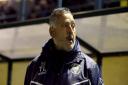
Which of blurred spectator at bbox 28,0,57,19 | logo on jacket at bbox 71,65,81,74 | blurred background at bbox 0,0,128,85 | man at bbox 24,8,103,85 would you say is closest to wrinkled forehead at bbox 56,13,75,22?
man at bbox 24,8,103,85

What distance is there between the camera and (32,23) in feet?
22.5

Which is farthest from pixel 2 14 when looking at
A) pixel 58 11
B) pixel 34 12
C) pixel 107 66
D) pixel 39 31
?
pixel 58 11

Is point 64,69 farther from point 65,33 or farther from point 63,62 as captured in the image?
point 65,33

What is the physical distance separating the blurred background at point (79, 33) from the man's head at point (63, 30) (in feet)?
12.0

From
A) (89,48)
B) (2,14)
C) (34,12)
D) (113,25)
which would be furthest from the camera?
(2,14)

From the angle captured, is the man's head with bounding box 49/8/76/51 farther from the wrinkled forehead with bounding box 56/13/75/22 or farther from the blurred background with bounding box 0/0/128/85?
the blurred background with bounding box 0/0/128/85

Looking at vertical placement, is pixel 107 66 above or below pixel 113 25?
below

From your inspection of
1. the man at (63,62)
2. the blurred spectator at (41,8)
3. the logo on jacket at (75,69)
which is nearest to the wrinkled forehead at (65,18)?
the man at (63,62)

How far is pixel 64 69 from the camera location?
90.6 inches

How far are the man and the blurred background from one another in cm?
367

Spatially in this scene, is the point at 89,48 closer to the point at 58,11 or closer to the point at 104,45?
the point at 104,45

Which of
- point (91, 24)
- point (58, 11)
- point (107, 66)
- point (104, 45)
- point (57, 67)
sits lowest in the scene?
point (107, 66)

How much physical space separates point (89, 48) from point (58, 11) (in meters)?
4.92

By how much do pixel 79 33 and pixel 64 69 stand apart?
445cm
